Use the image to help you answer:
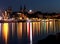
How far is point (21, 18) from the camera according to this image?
59.4 metres

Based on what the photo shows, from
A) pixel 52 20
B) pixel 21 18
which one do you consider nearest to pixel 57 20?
pixel 52 20

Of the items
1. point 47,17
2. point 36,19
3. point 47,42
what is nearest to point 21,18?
point 36,19

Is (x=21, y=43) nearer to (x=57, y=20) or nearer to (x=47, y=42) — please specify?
(x=47, y=42)

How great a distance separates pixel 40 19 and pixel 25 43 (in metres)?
47.2

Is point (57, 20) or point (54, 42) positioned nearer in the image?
point (54, 42)

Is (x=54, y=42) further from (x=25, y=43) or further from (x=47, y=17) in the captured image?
(x=47, y=17)

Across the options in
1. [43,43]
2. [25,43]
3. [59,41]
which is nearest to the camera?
[59,41]

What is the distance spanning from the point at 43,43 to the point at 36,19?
49.6m

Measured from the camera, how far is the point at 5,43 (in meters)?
16.6

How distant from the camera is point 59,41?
11492 millimetres

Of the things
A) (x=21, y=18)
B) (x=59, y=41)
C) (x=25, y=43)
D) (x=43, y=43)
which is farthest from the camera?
(x=21, y=18)

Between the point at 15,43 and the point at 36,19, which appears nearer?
the point at 15,43

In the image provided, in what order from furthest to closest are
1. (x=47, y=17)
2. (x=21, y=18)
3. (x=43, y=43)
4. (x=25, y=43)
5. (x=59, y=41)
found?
(x=47, y=17), (x=21, y=18), (x=25, y=43), (x=43, y=43), (x=59, y=41)

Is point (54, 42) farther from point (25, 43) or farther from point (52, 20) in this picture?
point (52, 20)
